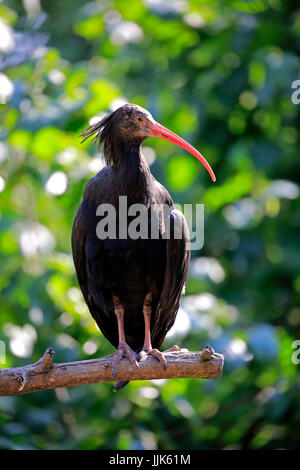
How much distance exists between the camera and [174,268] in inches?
217

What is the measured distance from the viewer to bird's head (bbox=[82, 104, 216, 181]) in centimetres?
530

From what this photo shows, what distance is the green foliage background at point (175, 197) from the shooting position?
7.26m

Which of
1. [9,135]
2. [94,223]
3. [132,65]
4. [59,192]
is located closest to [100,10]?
[132,65]

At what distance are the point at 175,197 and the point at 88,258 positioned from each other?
15.2ft

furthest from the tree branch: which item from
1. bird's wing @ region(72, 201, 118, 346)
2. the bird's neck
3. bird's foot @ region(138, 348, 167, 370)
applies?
the bird's neck

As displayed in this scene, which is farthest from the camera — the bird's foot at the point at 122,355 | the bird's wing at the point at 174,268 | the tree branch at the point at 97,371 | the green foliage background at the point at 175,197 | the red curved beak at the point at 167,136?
the green foliage background at the point at 175,197

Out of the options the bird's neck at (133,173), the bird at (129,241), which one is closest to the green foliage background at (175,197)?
the bird at (129,241)

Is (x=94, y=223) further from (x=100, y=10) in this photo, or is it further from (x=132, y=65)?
(x=132, y=65)

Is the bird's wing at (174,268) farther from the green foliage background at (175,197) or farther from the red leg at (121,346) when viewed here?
the green foliage background at (175,197)

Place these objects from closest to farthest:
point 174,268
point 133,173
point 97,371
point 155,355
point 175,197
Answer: point 97,371
point 155,355
point 133,173
point 174,268
point 175,197

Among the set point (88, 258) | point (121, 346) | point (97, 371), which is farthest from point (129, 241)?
point (97, 371)

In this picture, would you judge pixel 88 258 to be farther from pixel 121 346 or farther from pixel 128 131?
pixel 128 131

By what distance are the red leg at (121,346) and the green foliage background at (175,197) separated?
3.91ft

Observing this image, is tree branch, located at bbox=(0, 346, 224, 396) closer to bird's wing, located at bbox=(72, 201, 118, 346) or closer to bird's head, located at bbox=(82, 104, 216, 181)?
bird's wing, located at bbox=(72, 201, 118, 346)
